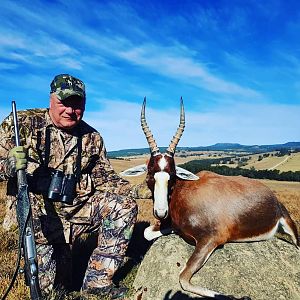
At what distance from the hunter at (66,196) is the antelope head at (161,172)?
489mm

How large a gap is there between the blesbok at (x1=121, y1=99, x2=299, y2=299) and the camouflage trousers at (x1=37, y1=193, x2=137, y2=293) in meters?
0.58

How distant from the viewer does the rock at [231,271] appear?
507 centimetres

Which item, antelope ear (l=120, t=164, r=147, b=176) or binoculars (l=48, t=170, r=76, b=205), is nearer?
binoculars (l=48, t=170, r=76, b=205)

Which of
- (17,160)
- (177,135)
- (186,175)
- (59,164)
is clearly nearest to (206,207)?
(186,175)

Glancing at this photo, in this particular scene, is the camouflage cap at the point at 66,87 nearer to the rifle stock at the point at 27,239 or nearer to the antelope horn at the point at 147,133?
the antelope horn at the point at 147,133

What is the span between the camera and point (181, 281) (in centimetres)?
501

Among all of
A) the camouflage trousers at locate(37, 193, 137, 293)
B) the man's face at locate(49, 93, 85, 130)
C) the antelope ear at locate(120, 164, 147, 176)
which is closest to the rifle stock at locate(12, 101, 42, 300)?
the camouflage trousers at locate(37, 193, 137, 293)

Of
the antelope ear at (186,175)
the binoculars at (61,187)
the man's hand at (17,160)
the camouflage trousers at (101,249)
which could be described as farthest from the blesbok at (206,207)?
the man's hand at (17,160)

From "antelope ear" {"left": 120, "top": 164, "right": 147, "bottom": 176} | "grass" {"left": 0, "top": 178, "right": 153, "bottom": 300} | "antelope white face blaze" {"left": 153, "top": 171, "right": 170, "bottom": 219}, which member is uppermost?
"antelope ear" {"left": 120, "top": 164, "right": 147, "bottom": 176}

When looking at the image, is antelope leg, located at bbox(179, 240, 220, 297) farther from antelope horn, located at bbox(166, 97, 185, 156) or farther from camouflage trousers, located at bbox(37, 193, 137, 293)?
antelope horn, located at bbox(166, 97, 185, 156)

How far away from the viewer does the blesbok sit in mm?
5391

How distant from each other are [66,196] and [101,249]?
920 millimetres

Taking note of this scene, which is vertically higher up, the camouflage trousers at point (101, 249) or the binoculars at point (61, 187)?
the binoculars at point (61, 187)

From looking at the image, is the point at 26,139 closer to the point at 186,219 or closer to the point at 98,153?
the point at 98,153
